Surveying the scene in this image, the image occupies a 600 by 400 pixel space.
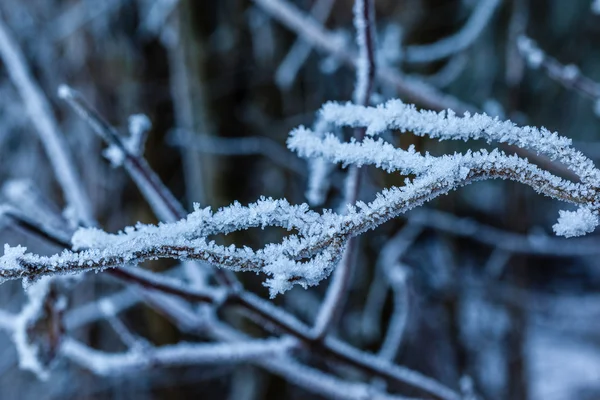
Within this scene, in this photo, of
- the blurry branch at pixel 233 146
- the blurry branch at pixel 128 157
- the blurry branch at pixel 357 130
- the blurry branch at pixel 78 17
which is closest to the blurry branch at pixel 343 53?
the blurry branch at pixel 357 130

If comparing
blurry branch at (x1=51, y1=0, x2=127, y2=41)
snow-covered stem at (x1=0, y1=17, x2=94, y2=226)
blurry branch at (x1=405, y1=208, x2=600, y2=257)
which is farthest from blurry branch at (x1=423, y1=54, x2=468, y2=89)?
blurry branch at (x1=51, y1=0, x2=127, y2=41)

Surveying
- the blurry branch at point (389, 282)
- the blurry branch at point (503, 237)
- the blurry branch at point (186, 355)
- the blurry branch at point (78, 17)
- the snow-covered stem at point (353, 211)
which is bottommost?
the snow-covered stem at point (353, 211)

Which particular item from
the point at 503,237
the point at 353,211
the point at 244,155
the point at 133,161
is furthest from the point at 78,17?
the point at 353,211

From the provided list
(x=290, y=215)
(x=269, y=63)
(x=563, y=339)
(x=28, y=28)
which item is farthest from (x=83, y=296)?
(x=563, y=339)

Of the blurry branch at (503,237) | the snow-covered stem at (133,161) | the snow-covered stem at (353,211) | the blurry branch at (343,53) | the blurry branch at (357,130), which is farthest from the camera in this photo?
the blurry branch at (503,237)

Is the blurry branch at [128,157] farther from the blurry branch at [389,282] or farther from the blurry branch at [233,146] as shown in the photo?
the blurry branch at [233,146]

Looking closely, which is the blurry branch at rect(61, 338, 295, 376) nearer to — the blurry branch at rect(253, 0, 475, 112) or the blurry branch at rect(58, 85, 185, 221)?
the blurry branch at rect(58, 85, 185, 221)

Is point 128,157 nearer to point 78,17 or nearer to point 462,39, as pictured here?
point 462,39
